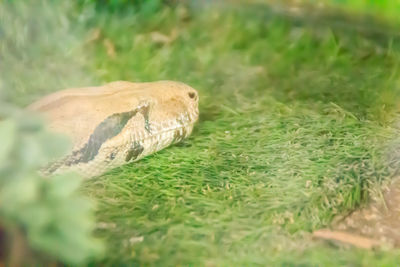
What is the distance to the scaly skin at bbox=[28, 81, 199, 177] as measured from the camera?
1898 millimetres

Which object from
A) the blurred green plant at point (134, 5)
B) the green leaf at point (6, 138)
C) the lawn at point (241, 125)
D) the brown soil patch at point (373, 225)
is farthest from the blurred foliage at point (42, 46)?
the brown soil patch at point (373, 225)

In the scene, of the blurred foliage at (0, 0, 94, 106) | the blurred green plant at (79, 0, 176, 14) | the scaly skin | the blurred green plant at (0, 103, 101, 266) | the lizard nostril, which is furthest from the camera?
the blurred green plant at (79, 0, 176, 14)

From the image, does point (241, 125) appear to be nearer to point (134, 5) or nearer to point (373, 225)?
point (373, 225)

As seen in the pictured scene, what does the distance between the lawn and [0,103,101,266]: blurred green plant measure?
316mm

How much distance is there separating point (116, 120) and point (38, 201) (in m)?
0.89

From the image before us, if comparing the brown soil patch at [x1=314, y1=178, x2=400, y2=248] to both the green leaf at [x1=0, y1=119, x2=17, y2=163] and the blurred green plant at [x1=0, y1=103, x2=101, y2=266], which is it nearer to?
the blurred green plant at [x1=0, y1=103, x2=101, y2=266]

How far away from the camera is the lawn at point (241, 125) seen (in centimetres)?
166

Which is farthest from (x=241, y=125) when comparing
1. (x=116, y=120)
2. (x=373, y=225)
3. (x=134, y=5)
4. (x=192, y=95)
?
(x=134, y=5)

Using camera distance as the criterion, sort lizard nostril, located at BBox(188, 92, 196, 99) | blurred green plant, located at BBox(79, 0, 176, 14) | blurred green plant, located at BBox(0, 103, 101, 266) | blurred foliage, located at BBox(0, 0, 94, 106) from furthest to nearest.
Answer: blurred green plant, located at BBox(79, 0, 176, 14), blurred foliage, located at BBox(0, 0, 94, 106), lizard nostril, located at BBox(188, 92, 196, 99), blurred green plant, located at BBox(0, 103, 101, 266)

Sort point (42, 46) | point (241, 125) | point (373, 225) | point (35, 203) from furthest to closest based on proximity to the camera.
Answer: point (42, 46) → point (241, 125) → point (373, 225) → point (35, 203)

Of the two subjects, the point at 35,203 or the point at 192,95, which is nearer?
the point at 35,203

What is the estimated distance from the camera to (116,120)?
204cm

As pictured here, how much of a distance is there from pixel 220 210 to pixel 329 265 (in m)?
0.40

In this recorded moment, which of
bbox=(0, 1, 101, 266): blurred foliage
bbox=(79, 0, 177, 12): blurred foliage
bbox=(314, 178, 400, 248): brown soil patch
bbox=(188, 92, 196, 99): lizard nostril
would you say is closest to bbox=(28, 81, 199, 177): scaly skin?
bbox=(188, 92, 196, 99): lizard nostril
